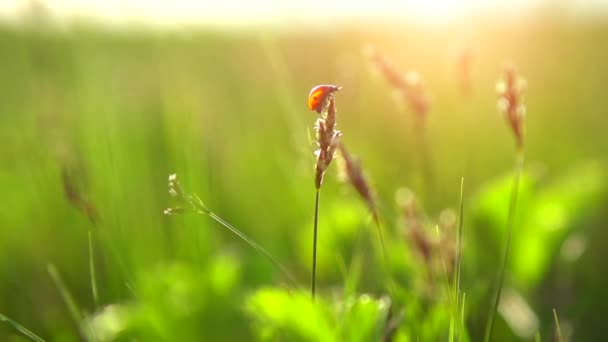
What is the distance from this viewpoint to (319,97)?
73 centimetres

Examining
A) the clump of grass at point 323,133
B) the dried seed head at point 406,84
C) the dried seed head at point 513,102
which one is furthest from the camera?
the dried seed head at point 406,84

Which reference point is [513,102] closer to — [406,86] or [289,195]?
[406,86]

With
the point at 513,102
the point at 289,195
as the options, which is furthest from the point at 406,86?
the point at 289,195

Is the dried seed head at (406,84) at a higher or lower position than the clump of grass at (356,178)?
higher

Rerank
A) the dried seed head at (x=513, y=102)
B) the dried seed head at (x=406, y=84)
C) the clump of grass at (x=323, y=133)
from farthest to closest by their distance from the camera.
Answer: the dried seed head at (x=406, y=84), the dried seed head at (x=513, y=102), the clump of grass at (x=323, y=133)

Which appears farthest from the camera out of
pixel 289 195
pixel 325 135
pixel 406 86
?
pixel 289 195

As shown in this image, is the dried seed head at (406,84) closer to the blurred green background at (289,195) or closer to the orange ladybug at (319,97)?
the blurred green background at (289,195)

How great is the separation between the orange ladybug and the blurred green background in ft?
0.11

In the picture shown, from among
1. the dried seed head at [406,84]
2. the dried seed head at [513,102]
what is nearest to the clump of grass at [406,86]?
the dried seed head at [406,84]

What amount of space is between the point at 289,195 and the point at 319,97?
0.96 meters

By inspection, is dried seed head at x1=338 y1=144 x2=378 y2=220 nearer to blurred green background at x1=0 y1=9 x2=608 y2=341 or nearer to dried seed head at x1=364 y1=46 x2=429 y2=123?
blurred green background at x1=0 y1=9 x2=608 y2=341

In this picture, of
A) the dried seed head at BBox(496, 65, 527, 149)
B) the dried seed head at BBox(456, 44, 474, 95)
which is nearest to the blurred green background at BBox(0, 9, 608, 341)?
the dried seed head at BBox(456, 44, 474, 95)

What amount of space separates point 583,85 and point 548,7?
635 millimetres

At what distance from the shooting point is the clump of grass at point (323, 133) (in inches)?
26.3
